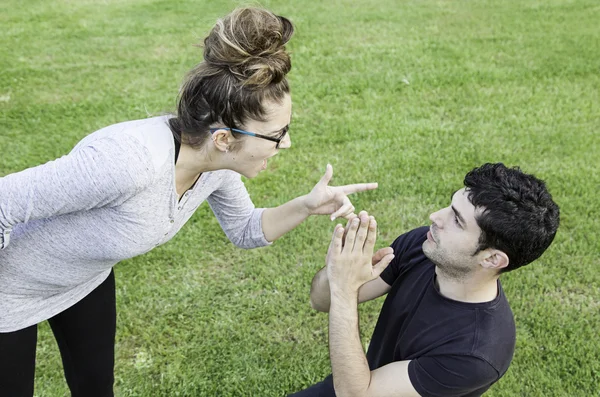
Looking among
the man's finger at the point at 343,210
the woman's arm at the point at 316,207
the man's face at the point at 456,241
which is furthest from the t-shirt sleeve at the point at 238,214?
the man's face at the point at 456,241

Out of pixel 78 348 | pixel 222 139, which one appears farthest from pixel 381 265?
pixel 78 348

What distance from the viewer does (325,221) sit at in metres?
5.07

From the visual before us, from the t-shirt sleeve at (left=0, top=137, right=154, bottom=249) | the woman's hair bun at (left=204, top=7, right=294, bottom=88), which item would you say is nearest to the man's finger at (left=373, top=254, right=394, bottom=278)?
the woman's hair bun at (left=204, top=7, right=294, bottom=88)

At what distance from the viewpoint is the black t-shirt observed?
2240mm

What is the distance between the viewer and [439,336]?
93.0 inches

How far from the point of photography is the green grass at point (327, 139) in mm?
3887

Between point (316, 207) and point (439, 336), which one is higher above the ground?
point (316, 207)

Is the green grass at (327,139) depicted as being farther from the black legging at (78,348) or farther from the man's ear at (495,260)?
the man's ear at (495,260)

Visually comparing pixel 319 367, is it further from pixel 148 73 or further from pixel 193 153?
pixel 148 73

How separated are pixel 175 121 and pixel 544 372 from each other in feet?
9.31

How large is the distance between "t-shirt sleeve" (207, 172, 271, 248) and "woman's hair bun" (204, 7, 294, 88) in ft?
2.35

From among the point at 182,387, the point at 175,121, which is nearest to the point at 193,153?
the point at 175,121

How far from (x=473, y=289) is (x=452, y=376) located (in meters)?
0.38

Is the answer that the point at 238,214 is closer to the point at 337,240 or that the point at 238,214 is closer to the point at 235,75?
the point at 337,240
